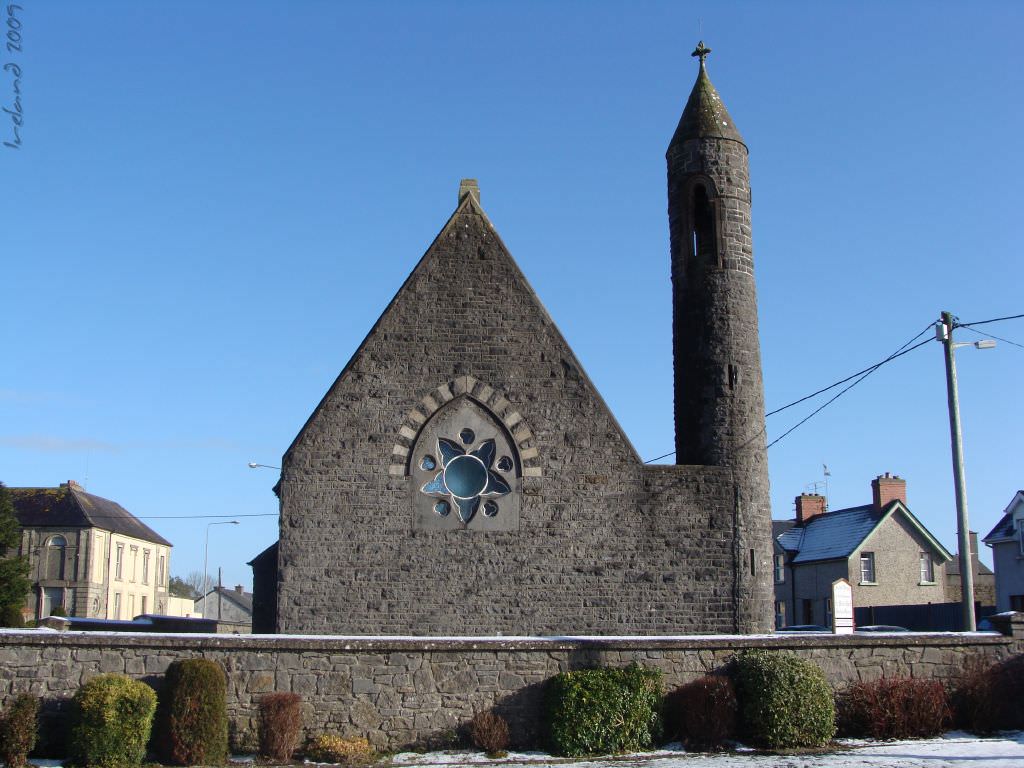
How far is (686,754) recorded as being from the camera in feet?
52.5

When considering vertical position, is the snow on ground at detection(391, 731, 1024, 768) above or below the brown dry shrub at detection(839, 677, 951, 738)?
below

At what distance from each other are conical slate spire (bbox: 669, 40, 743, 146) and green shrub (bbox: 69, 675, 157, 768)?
16415 millimetres

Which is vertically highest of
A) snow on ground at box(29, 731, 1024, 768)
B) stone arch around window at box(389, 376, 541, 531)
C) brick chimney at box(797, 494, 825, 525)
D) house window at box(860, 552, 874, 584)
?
brick chimney at box(797, 494, 825, 525)

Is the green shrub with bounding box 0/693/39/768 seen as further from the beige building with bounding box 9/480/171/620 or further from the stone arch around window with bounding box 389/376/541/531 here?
the beige building with bounding box 9/480/171/620

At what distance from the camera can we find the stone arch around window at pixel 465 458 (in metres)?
21.8

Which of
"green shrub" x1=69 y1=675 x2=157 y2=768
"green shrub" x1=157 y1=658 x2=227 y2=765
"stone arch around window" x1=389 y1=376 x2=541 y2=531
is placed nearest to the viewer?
"green shrub" x1=69 y1=675 x2=157 y2=768

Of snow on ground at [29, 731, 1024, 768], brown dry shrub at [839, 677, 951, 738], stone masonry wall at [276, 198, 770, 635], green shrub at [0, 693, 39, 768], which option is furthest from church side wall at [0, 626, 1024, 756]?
stone masonry wall at [276, 198, 770, 635]

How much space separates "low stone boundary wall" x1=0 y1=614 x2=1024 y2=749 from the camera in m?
16.3

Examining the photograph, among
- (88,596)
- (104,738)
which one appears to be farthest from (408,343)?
(88,596)

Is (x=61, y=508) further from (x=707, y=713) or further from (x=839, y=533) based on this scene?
(x=707, y=713)

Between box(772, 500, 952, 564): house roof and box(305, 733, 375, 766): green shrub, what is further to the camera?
box(772, 500, 952, 564): house roof

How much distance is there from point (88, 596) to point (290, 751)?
5096cm

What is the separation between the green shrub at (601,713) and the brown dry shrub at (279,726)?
3.65 m

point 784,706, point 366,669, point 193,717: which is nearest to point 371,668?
point 366,669
